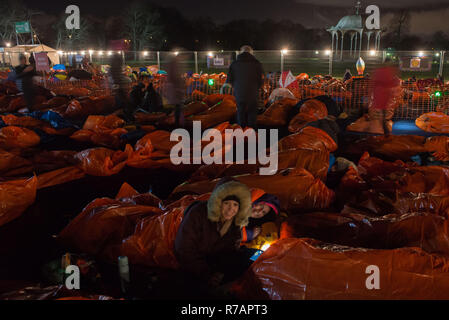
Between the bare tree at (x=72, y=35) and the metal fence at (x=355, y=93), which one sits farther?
the bare tree at (x=72, y=35)

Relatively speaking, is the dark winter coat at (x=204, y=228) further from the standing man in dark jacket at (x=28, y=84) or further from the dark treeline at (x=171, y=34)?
the dark treeline at (x=171, y=34)

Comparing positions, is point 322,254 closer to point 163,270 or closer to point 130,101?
point 163,270

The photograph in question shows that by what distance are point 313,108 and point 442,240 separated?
4629 mm

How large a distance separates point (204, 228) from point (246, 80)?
12.7 feet

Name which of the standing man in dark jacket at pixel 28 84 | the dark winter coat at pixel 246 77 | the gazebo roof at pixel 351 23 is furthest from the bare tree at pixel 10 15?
the dark winter coat at pixel 246 77

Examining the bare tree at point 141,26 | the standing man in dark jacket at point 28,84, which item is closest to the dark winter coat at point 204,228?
the standing man in dark jacket at point 28,84

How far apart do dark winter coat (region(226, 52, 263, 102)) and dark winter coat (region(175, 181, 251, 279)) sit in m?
3.67

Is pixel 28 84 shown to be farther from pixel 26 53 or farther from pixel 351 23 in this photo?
pixel 351 23

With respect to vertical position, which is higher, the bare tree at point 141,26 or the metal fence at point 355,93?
the bare tree at point 141,26

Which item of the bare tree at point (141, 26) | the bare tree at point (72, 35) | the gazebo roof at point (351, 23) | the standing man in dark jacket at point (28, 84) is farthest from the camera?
the bare tree at point (72, 35)

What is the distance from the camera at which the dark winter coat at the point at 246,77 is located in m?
5.87

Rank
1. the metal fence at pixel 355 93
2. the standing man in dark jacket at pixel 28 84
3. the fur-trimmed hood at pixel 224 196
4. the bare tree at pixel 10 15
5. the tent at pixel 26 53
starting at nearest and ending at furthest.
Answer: the fur-trimmed hood at pixel 224 196 < the standing man in dark jacket at pixel 28 84 < the metal fence at pixel 355 93 < the tent at pixel 26 53 < the bare tree at pixel 10 15

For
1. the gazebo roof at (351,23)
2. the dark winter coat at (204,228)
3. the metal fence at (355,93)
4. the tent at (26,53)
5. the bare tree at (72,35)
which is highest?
the bare tree at (72,35)

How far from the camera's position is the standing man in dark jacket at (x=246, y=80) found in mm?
5867
